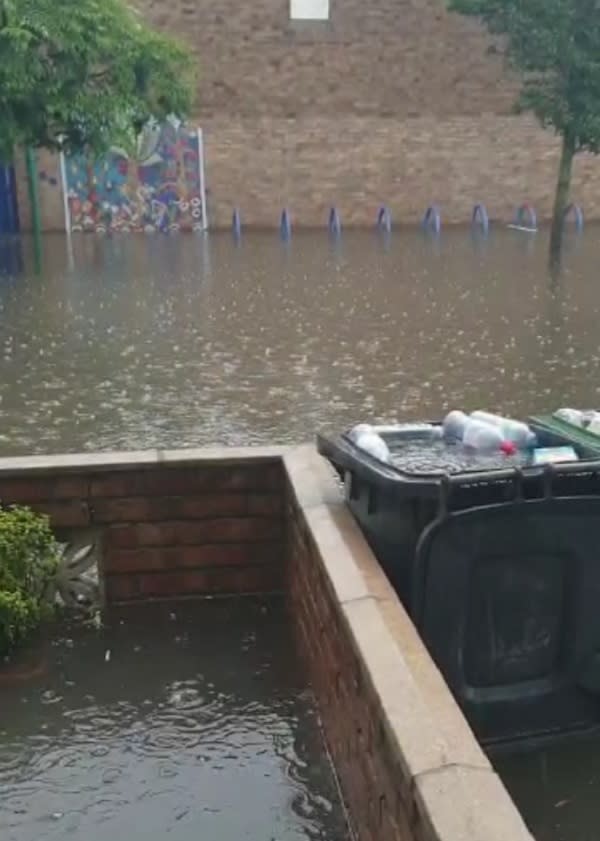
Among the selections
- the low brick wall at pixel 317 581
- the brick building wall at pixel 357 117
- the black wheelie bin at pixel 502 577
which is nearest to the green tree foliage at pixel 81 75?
the brick building wall at pixel 357 117

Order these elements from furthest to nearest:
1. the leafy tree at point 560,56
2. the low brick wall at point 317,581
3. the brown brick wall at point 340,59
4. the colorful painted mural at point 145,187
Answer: the brown brick wall at point 340,59 < the colorful painted mural at point 145,187 < the leafy tree at point 560,56 < the low brick wall at point 317,581

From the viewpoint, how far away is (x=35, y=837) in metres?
2.87

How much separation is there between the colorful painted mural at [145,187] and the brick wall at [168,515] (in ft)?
68.8

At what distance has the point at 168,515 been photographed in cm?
413

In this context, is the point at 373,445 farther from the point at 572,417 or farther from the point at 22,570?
the point at 22,570

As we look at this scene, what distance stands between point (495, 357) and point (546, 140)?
18520mm

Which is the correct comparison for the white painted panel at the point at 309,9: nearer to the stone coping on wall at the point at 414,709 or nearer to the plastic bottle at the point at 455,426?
the plastic bottle at the point at 455,426

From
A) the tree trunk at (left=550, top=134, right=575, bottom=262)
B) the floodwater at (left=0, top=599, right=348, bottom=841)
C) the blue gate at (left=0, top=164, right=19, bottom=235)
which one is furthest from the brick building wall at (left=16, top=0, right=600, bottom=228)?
the floodwater at (left=0, top=599, right=348, bottom=841)

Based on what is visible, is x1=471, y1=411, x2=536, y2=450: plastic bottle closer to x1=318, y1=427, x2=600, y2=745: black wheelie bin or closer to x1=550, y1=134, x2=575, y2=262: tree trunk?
x1=318, y1=427, x2=600, y2=745: black wheelie bin

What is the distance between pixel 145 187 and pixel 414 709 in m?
23.3

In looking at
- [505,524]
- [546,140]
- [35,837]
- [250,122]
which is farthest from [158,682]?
[546,140]

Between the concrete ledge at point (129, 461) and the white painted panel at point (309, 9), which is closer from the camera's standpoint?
the concrete ledge at point (129, 461)

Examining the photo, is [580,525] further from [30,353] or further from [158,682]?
[30,353]

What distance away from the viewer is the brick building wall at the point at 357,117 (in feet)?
82.3
